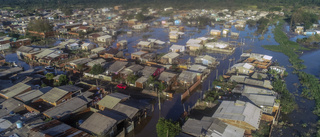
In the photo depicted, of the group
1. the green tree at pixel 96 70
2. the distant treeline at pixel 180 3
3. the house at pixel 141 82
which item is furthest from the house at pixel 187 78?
the distant treeline at pixel 180 3

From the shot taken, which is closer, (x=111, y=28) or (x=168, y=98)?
(x=168, y=98)

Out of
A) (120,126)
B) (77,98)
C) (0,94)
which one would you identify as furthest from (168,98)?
(0,94)

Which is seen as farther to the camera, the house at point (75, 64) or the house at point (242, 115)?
the house at point (75, 64)

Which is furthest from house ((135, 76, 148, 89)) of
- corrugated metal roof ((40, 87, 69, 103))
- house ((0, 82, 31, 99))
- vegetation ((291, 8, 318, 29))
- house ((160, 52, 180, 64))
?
vegetation ((291, 8, 318, 29))

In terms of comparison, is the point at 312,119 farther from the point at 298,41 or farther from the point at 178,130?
the point at 298,41

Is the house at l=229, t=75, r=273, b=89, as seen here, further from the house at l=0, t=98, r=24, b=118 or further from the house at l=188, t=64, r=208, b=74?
the house at l=0, t=98, r=24, b=118

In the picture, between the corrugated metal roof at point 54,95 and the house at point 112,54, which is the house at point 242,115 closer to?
the corrugated metal roof at point 54,95
